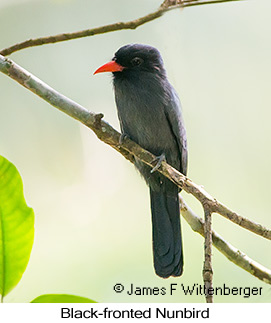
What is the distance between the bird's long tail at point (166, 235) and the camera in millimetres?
2527

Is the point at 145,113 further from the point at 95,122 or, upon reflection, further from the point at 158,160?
the point at 95,122

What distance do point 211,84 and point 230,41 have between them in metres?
0.37

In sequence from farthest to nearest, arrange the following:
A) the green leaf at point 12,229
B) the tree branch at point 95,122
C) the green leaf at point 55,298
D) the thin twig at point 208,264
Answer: the tree branch at point 95,122 < the thin twig at point 208,264 < the green leaf at point 12,229 < the green leaf at point 55,298

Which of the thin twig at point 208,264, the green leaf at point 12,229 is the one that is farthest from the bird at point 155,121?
the green leaf at point 12,229

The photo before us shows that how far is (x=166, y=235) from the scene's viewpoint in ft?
8.61

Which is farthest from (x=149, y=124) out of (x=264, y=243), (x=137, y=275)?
(x=264, y=243)

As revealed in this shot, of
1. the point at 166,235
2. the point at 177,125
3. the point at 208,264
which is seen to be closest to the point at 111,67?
the point at 177,125

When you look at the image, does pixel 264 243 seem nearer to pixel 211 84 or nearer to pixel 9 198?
pixel 211 84

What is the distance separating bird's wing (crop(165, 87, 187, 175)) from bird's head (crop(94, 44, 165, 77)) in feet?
0.68

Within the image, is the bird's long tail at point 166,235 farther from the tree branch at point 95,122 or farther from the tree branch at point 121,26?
the tree branch at point 121,26

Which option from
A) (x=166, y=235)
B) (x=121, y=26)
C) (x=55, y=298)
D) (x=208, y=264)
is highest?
(x=121, y=26)

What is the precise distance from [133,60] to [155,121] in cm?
36

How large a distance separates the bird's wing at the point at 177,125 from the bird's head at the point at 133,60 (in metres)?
0.21

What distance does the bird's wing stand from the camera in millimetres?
2646
